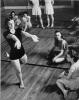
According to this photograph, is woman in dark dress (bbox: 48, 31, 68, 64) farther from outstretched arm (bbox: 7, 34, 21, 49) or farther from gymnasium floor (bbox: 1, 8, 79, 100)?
outstretched arm (bbox: 7, 34, 21, 49)

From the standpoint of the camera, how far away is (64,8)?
1039 centimetres

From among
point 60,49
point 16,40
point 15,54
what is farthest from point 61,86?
point 60,49

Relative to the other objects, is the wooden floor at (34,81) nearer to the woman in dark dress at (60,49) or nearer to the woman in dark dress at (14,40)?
the woman in dark dress at (60,49)

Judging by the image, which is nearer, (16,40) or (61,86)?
(16,40)

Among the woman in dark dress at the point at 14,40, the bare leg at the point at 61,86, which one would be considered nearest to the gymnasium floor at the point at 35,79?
the bare leg at the point at 61,86

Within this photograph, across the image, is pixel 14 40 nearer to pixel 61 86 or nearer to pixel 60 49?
pixel 61 86

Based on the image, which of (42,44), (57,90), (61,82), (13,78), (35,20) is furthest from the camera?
(35,20)

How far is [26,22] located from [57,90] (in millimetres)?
4371

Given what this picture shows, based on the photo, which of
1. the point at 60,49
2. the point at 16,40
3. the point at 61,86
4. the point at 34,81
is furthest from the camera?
the point at 60,49

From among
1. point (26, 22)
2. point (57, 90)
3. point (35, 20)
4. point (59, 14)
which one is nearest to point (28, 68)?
point (57, 90)

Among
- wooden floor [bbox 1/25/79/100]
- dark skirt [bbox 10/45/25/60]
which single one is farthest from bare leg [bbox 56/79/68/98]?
dark skirt [bbox 10/45/25/60]

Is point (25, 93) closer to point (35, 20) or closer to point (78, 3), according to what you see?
point (35, 20)

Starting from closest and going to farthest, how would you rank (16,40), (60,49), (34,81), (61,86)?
(16,40)
(61,86)
(34,81)
(60,49)

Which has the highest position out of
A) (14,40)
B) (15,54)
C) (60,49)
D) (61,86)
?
(14,40)
